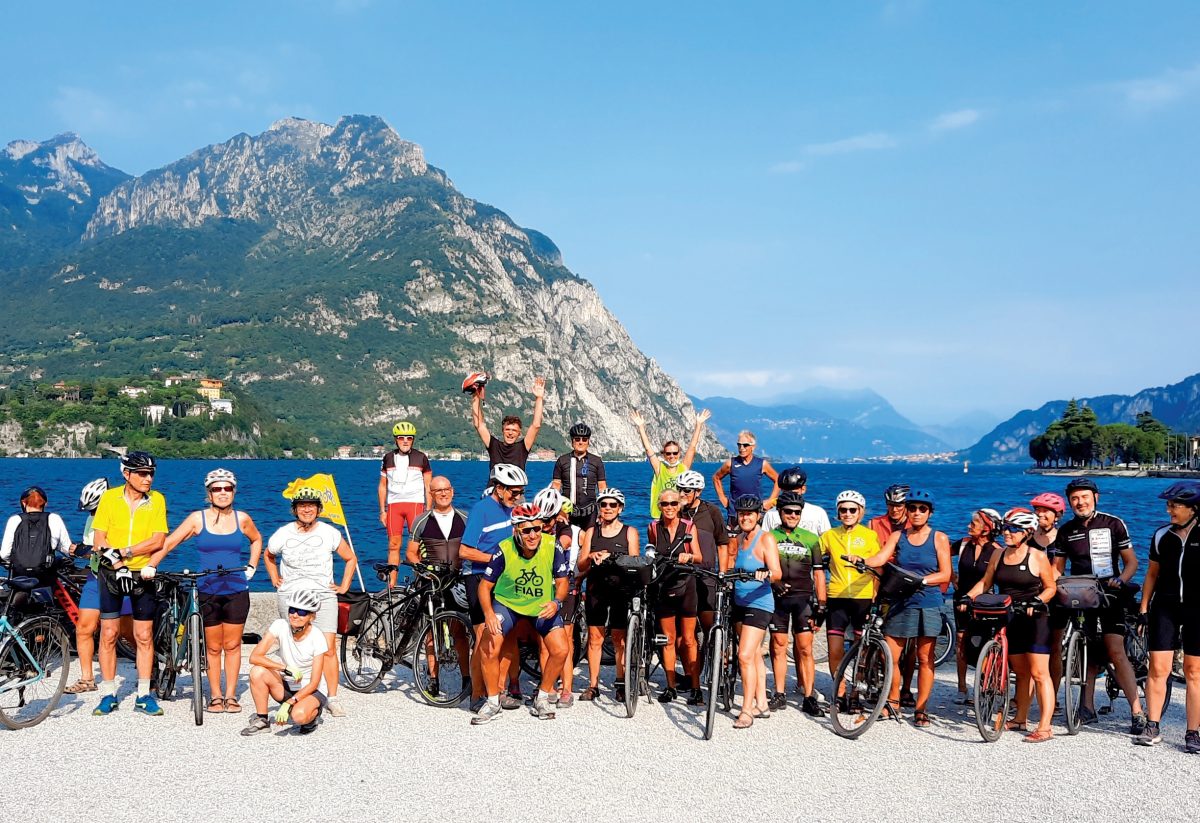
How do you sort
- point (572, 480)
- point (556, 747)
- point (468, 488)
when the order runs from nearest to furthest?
point (556, 747), point (572, 480), point (468, 488)

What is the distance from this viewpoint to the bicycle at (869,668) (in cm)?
788

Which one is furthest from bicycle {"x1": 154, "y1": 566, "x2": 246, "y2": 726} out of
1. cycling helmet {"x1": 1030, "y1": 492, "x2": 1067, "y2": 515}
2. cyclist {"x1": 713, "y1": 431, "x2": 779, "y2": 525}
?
cycling helmet {"x1": 1030, "y1": 492, "x2": 1067, "y2": 515}

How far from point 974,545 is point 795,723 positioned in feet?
8.36

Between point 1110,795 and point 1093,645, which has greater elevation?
point 1093,645

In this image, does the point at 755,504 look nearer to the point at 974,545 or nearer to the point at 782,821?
the point at 974,545

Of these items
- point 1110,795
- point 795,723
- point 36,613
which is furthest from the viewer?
point 36,613

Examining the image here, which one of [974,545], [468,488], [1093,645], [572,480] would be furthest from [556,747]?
[468,488]

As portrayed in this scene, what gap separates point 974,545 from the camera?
8.84 metres

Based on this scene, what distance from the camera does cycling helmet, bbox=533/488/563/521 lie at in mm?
8039

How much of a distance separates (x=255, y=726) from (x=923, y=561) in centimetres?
635

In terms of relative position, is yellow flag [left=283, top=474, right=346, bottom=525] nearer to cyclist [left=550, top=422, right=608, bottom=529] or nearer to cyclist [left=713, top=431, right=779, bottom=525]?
cyclist [left=550, top=422, right=608, bottom=529]

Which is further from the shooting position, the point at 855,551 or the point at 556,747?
the point at 855,551

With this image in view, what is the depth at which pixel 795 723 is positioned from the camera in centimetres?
838

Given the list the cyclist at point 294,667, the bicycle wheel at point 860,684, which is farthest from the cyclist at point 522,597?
the bicycle wheel at point 860,684
